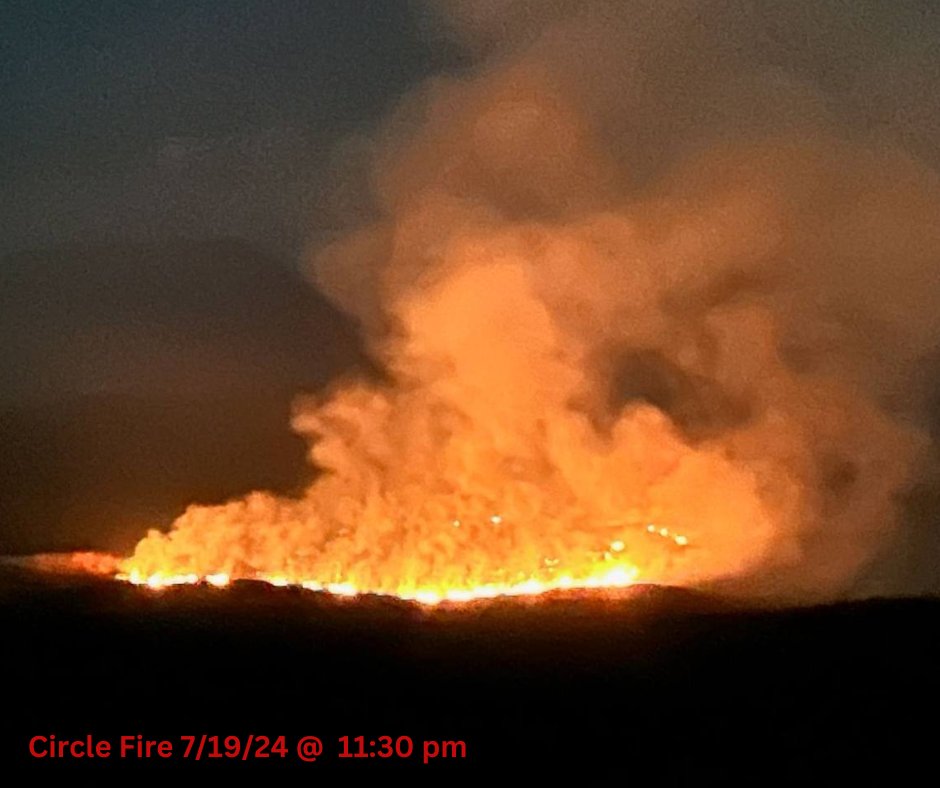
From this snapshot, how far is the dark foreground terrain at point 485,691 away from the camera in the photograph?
854cm

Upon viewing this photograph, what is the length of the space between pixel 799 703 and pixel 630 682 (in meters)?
1.61

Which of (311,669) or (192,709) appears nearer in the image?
(192,709)

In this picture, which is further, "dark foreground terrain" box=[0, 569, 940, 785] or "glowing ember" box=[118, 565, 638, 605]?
"glowing ember" box=[118, 565, 638, 605]

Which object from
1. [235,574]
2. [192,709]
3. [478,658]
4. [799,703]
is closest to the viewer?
[192,709]

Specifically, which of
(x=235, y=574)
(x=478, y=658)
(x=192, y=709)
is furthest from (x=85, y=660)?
(x=235, y=574)

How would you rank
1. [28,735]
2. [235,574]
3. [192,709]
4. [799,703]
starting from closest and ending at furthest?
[28,735] < [192,709] < [799,703] < [235,574]

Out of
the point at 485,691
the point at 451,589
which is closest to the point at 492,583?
the point at 451,589

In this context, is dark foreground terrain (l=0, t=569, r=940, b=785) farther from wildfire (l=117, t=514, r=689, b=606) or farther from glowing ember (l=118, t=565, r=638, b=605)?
wildfire (l=117, t=514, r=689, b=606)

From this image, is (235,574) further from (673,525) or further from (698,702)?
(698,702)

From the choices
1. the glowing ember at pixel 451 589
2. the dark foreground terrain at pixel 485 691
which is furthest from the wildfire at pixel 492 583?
the dark foreground terrain at pixel 485 691

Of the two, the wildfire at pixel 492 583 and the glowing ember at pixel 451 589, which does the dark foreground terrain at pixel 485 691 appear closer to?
the glowing ember at pixel 451 589

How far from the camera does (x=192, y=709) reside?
9.14 metres

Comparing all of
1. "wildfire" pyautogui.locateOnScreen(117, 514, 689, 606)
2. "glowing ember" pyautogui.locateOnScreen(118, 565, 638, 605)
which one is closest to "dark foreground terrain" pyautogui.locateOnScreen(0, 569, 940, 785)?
"glowing ember" pyautogui.locateOnScreen(118, 565, 638, 605)

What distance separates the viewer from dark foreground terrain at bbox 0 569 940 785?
8.54m
